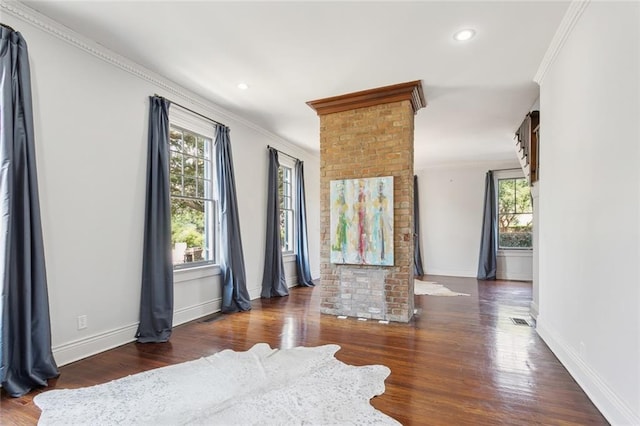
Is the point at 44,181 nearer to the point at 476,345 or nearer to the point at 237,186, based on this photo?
the point at 237,186

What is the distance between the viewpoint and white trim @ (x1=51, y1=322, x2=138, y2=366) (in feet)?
9.41

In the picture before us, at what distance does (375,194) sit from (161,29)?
2.89 meters

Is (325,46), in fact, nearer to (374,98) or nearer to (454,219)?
(374,98)

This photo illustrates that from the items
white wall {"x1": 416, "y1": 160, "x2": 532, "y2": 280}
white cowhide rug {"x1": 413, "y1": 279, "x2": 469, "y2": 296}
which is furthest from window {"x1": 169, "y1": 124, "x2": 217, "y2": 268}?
white wall {"x1": 416, "y1": 160, "x2": 532, "y2": 280}

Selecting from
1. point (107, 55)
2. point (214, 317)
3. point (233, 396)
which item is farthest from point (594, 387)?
point (107, 55)

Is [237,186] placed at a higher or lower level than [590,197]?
higher

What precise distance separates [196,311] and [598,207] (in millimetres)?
4388

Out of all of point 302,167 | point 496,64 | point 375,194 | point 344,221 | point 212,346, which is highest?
point 496,64

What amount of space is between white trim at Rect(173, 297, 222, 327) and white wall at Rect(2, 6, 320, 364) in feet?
0.12

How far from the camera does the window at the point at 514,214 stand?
7996mm

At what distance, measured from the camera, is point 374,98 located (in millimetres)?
4238

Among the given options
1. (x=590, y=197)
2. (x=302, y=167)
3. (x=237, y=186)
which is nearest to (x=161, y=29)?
(x=237, y=186)

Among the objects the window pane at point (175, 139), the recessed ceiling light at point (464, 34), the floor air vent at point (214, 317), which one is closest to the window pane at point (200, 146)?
the window pane at point (175, 139)

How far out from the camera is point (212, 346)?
3.34 metres
